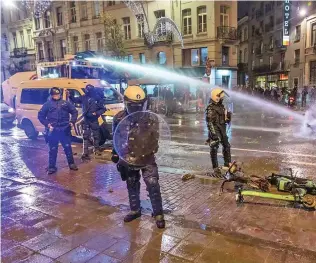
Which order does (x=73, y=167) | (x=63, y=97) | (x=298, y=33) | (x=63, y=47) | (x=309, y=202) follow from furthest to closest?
(x=63, y=47), (x=298, y=33), (x=63, y=97), (x=73, y=167), (x=309, y=202)

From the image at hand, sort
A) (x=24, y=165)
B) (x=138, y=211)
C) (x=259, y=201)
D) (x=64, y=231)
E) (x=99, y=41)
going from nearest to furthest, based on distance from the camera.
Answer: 1. (x=64, y=231)
2. (x=138, y=211)
3. (x=259, y=201)
4. (x=24, y=165)
5. (x=99, y=41)

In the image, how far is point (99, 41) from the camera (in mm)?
34094

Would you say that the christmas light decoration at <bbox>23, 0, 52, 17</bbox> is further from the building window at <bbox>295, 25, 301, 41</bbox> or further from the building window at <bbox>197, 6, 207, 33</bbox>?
the building window at <bbox>295, 25, 301, 41</bbox>

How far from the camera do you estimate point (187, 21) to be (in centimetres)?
2989

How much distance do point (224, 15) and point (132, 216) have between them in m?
28.7

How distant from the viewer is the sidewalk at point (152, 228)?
355 cm

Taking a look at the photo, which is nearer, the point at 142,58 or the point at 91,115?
the point at 91,115

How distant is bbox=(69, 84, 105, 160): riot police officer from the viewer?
8.68 metres

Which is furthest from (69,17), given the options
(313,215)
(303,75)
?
(313,215)

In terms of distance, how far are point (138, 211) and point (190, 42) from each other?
2714cm

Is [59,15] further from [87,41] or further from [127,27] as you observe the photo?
[127,27]

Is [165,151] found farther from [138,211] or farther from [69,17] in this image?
[69,17]

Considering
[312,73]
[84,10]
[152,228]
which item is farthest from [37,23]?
[152,228]

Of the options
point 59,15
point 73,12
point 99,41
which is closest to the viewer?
point 99,41
